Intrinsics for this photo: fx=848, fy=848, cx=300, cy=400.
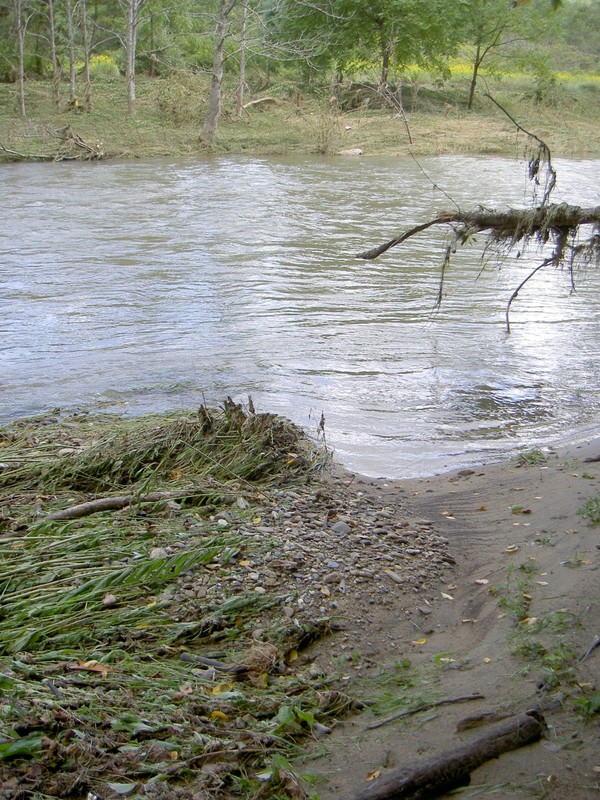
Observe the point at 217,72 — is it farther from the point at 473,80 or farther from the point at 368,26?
the point at 473,80

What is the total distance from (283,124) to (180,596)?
3152cm

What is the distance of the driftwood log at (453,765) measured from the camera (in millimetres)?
2674

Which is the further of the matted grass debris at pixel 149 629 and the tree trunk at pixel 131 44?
the tree trunk at pixel 131 44

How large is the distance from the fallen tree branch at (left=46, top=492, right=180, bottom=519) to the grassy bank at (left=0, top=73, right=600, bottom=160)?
22.2 metres

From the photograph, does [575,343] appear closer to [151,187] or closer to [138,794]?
[138,794]

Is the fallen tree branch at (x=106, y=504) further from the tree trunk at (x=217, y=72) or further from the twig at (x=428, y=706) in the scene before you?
the tree trunk at (x=217, y=72)

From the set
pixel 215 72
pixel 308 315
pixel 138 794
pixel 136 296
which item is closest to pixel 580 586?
pixel 138 794

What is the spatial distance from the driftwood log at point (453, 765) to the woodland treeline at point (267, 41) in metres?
28.7

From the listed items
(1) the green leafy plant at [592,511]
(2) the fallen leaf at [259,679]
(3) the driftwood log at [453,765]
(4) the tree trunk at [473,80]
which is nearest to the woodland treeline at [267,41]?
(4) the tree trunk at [473,80]

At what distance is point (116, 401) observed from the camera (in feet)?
26.0

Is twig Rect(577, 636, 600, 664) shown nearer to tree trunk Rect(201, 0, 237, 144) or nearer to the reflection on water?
the reflection on water

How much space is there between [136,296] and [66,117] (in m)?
20.3

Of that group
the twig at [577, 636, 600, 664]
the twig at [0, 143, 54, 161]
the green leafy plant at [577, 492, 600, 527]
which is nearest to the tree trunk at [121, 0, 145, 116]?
the twig at [0, 143, 54, 161]

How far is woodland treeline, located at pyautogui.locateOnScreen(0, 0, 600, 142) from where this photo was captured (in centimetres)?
3088
